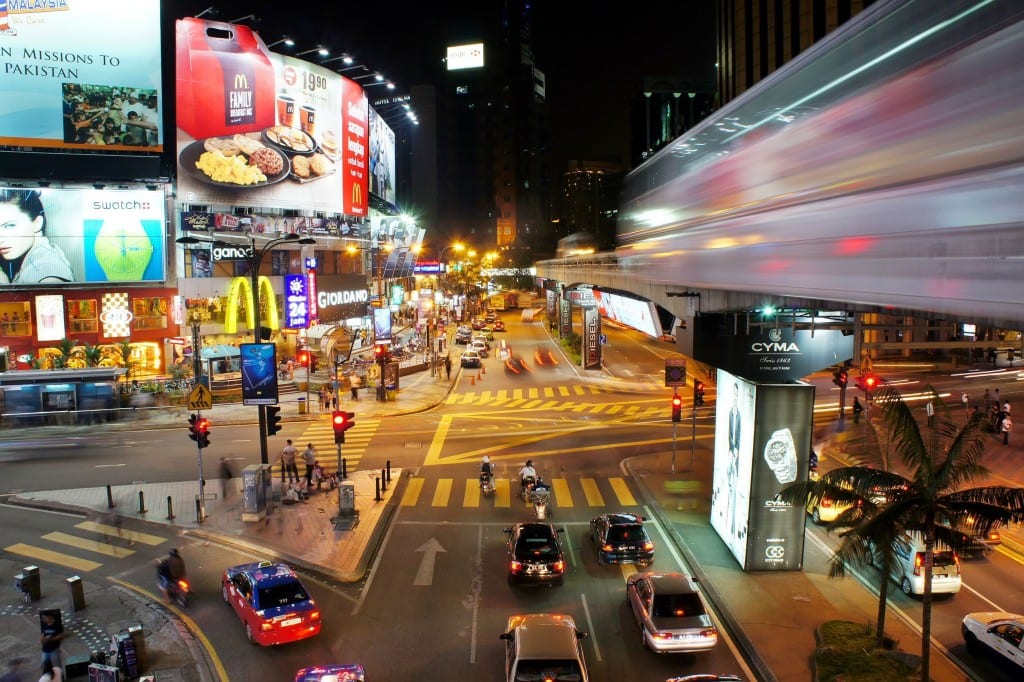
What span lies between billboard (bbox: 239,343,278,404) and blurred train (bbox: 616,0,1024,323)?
47.9ft

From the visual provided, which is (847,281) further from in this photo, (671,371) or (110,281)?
(110,281)

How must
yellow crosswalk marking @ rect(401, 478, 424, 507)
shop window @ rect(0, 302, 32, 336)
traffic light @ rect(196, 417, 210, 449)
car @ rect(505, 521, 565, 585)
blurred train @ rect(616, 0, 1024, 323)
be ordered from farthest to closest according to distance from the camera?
shop window @ rect(0, 302, 32, 336) → yellow crosswalk marking @ rect(401, 478, 424, 507) → traffic light @ rect(196, 417, 210, 449) → car @ rect(505, 521, 565, 585) → blurred train @ rect(616, 0, 1024, 323)

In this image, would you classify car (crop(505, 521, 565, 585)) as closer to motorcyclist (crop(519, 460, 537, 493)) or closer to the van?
motorcyclist (crop(519, 460, 537, 493))

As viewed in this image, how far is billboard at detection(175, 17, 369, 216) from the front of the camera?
4494cm

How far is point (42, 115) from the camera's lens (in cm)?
4272

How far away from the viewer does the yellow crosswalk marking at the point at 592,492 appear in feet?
71.6

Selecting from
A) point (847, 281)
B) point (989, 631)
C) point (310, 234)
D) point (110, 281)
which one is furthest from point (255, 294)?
point (310, 234)

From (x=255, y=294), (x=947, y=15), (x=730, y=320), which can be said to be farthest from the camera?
(x=255, y=294)

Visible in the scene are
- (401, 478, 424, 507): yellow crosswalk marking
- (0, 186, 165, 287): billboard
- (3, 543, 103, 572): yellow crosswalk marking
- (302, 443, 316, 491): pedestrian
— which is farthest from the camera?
(0, 186, 165, 287): billboard

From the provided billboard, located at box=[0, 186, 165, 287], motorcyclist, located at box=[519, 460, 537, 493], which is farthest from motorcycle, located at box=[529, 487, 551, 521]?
billboard, located at box=[0, 186, 165, 287]

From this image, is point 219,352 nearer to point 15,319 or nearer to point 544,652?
point 15,319

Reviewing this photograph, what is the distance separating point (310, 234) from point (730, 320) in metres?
42.7

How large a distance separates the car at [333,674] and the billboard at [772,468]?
9.15 metres

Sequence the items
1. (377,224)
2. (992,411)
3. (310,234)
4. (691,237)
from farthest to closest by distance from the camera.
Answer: (377,224) → (310,234) → (992,411) → (691,237)
